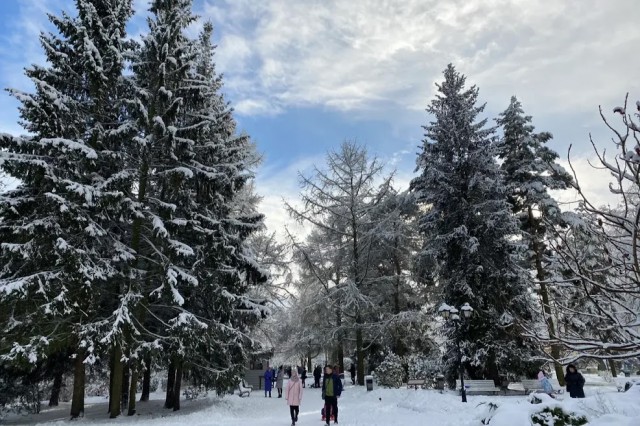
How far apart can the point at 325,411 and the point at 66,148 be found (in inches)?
443

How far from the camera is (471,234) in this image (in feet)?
72.2

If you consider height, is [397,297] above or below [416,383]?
above

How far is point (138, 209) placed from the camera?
15203mm

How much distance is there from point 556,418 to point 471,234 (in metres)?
16.2

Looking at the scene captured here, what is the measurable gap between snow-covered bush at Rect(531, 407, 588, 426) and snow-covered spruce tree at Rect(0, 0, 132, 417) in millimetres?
11649

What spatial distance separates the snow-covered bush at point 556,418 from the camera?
20.8ft

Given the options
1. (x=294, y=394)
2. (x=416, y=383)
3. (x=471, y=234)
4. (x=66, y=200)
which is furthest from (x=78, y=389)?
(x=471, y=234)

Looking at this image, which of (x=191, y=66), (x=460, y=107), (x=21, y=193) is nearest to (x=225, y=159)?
(x=191, y=66)

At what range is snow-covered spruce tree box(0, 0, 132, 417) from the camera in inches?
496

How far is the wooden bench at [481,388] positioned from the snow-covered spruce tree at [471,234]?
0.79 metres

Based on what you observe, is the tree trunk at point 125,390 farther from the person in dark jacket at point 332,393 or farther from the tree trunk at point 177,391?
the person in dark jacket at point 332,393

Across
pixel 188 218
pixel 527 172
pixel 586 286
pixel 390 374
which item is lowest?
pixel 390 374

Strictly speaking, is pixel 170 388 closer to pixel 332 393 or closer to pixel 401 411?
pixel 332 393

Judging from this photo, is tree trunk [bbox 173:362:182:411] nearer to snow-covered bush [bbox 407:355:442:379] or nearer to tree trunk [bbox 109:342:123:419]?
tree trunk [bbox 109:342:123:419]
